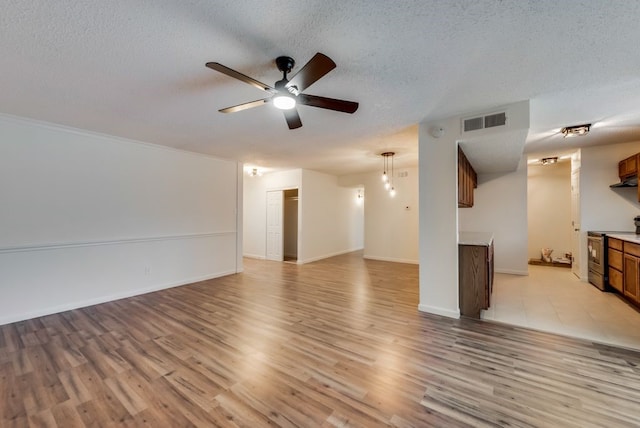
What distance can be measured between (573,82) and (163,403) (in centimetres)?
429

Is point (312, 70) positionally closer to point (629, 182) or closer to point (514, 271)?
point (629, 182)

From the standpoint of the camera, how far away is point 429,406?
5.75 feet

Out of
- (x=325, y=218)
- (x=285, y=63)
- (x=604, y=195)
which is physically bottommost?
(x=325, y=218)

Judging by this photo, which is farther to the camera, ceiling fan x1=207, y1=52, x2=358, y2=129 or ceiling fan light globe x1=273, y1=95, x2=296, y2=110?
ceiling fan light globe x1=273, y1=95, x2=296, y2=110

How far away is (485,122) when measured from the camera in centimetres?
304

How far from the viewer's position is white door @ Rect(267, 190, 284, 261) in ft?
23.9

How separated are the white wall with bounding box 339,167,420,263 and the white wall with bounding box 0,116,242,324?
4.33 meters

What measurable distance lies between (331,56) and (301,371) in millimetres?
2549

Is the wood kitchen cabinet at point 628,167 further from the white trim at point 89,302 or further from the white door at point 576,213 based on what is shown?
the white trim at point 89,302

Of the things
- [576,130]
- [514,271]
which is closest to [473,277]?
[576,130]

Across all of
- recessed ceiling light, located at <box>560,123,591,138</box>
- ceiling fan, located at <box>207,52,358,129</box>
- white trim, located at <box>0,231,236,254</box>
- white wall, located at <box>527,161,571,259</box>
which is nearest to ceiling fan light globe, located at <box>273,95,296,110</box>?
ceiling fan, located at <box>207,52,358,129</box>

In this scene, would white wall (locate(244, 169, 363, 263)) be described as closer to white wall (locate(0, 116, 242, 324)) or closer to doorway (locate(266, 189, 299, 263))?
doorway (locate(266, 189, 299, 263))

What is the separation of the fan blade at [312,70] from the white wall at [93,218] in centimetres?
367

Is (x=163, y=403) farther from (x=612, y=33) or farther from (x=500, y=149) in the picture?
(x=500, y=149)
